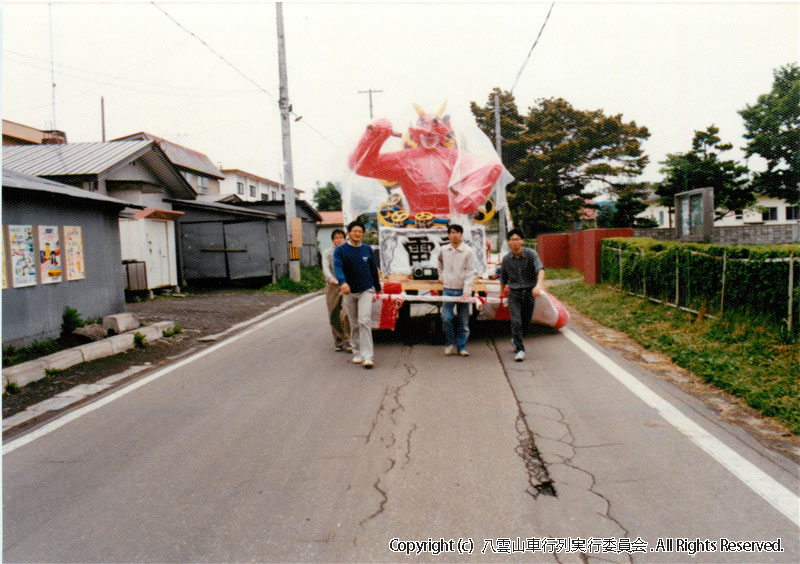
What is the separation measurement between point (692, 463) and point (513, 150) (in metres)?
33.5

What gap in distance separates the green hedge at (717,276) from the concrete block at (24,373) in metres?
9.30

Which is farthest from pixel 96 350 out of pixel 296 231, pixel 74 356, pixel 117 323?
pixel 296 231

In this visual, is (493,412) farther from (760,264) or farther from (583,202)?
(583,202)

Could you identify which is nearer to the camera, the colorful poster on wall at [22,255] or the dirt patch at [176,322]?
the dirt patch at [176,322]

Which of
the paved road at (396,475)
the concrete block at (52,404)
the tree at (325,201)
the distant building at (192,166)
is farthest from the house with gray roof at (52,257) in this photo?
the tree at (325,201)

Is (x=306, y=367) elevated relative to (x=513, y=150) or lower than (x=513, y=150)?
lower

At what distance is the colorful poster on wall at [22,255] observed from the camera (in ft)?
28.7

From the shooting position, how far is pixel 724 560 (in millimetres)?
3018

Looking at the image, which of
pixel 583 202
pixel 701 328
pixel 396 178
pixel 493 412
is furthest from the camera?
pixel 583 202

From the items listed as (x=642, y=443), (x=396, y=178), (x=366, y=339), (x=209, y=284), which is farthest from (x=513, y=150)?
(x=642, y=443)

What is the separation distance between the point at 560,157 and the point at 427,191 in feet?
87.1

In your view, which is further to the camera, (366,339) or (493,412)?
(366,339)

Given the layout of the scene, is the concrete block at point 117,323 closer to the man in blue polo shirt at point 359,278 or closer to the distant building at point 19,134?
the man in blue polo shirt at point 359,278

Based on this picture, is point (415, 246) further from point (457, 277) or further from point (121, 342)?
point (121, 342)
